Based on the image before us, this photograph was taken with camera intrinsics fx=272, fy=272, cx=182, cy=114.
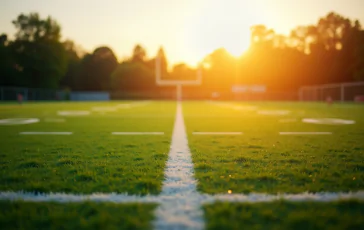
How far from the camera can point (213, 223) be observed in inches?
63.1

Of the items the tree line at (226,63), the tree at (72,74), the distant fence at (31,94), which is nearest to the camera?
the distant fence at (31,94)

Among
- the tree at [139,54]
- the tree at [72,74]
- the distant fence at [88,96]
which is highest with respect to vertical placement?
the tree at [139,54]

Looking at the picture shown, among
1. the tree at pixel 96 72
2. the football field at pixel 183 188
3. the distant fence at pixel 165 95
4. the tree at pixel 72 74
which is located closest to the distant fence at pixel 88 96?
the distant fence at pixel 165 95

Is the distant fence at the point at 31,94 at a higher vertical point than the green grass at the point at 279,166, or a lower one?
higher

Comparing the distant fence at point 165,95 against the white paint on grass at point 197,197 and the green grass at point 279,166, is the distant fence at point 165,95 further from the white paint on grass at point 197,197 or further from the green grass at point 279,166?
the white paint on grass at point 197,197

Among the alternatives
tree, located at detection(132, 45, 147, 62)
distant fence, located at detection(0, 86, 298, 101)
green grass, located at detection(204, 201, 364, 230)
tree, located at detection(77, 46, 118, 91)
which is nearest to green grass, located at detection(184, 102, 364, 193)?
green grass, located at detection(204, 201, 364, 230)

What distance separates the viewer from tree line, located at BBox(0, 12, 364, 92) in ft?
137

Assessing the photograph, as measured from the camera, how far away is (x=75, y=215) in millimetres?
1741

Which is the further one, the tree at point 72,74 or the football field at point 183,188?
the tree at point 72,74

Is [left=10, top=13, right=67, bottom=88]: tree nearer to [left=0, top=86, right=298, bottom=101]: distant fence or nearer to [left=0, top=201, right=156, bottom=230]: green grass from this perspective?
[left=0, top=86, right=298, bottom=101]: distant fence

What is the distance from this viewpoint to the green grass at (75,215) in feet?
5.30

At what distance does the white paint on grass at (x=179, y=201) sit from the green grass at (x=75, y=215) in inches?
3.7

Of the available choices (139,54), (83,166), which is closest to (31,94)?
(139,54)

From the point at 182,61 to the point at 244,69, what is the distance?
596 inches
